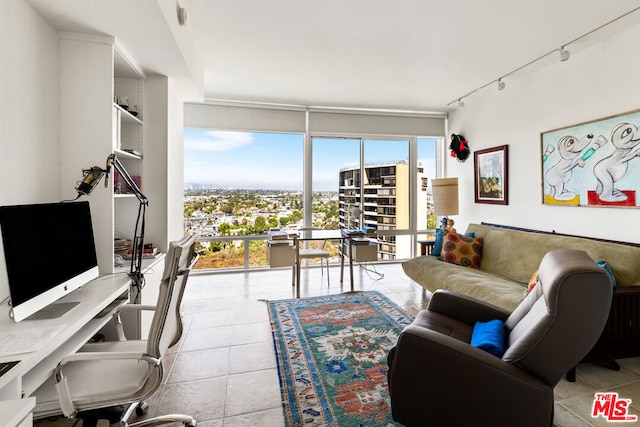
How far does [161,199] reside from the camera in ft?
9.95

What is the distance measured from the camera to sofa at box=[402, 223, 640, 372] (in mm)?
2219

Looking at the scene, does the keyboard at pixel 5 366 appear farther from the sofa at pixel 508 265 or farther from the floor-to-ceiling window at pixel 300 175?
the floor-to-ceiling window at pixel 300 175

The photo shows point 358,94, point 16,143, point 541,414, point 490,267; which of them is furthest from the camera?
point 358,94

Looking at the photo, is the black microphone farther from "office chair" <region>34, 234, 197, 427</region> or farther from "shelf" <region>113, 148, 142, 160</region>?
"office chair" <region>34, 234, 197, 427</region>

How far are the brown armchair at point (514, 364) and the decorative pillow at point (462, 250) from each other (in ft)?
7.12

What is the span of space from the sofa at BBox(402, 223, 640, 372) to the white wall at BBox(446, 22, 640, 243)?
0.22 m

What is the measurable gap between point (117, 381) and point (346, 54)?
3.23 m

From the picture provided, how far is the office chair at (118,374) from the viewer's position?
3.99ft

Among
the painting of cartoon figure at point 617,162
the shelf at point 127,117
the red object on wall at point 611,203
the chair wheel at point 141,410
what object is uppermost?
the shelf at point 127,117

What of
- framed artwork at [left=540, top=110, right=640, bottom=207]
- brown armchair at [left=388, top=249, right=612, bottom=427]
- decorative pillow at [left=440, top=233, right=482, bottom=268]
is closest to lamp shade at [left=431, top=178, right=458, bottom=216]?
decorative pillow at [left=440, top=233, right=482, bottom=268]

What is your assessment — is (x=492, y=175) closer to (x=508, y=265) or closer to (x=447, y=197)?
(x=447, y=197)

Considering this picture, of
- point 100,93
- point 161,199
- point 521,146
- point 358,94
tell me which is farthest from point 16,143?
point 521,146

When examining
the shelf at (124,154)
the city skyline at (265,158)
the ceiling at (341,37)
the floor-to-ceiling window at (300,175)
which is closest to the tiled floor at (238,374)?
the floor-to-ceiling window at (300,175)

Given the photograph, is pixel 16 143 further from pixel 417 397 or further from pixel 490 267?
→ pixel 490 267
